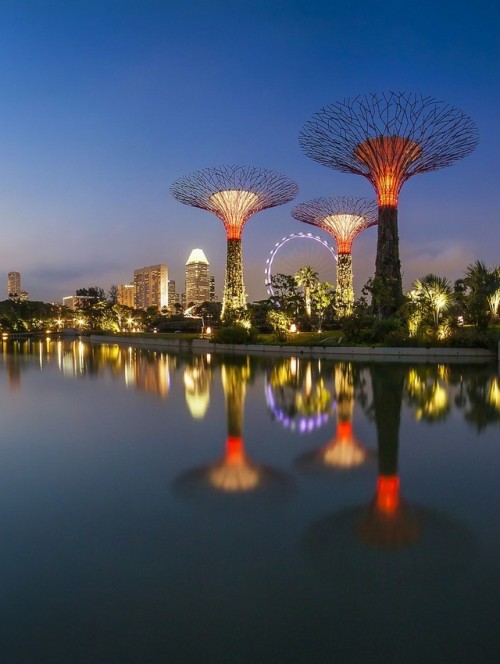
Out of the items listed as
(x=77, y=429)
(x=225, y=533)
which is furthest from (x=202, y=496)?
(x=77, y=429)

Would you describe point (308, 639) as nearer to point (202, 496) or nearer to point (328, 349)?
point (202, 496)

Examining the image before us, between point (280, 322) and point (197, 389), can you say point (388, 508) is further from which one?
point (280, 322)

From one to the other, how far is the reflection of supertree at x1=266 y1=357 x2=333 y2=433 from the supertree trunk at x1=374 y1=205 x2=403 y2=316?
14.0 meters

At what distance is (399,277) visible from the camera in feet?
109

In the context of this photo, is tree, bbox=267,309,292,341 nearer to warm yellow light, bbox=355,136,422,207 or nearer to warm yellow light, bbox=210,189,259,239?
warm yellow light, bbox=210,189,259,239

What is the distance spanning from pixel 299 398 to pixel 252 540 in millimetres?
8463

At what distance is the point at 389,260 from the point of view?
32781 mm

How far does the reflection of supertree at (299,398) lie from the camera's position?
9766 millimetres

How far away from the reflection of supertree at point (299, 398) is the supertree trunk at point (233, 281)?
2127 centimetres

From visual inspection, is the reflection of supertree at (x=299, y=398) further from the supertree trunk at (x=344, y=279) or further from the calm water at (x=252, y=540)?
the supertree trunk at (x=344, y=279)

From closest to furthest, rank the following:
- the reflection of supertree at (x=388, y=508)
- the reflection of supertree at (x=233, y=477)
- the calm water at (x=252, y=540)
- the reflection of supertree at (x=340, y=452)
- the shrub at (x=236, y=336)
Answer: the calm water at (x=252, y=540), the reflection of supertree at (x=388, y=508), the reflection of supertree at (x=233, y=477), the reflection of supertree at (x=340, y=452), the shrub at (x=236, y=336)

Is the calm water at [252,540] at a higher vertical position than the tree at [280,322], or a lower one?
lower

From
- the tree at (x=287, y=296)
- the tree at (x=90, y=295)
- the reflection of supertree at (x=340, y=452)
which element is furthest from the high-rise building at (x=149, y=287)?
the reflection of supertree at (x=340, y=452)

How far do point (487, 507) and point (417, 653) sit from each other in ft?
8.74
